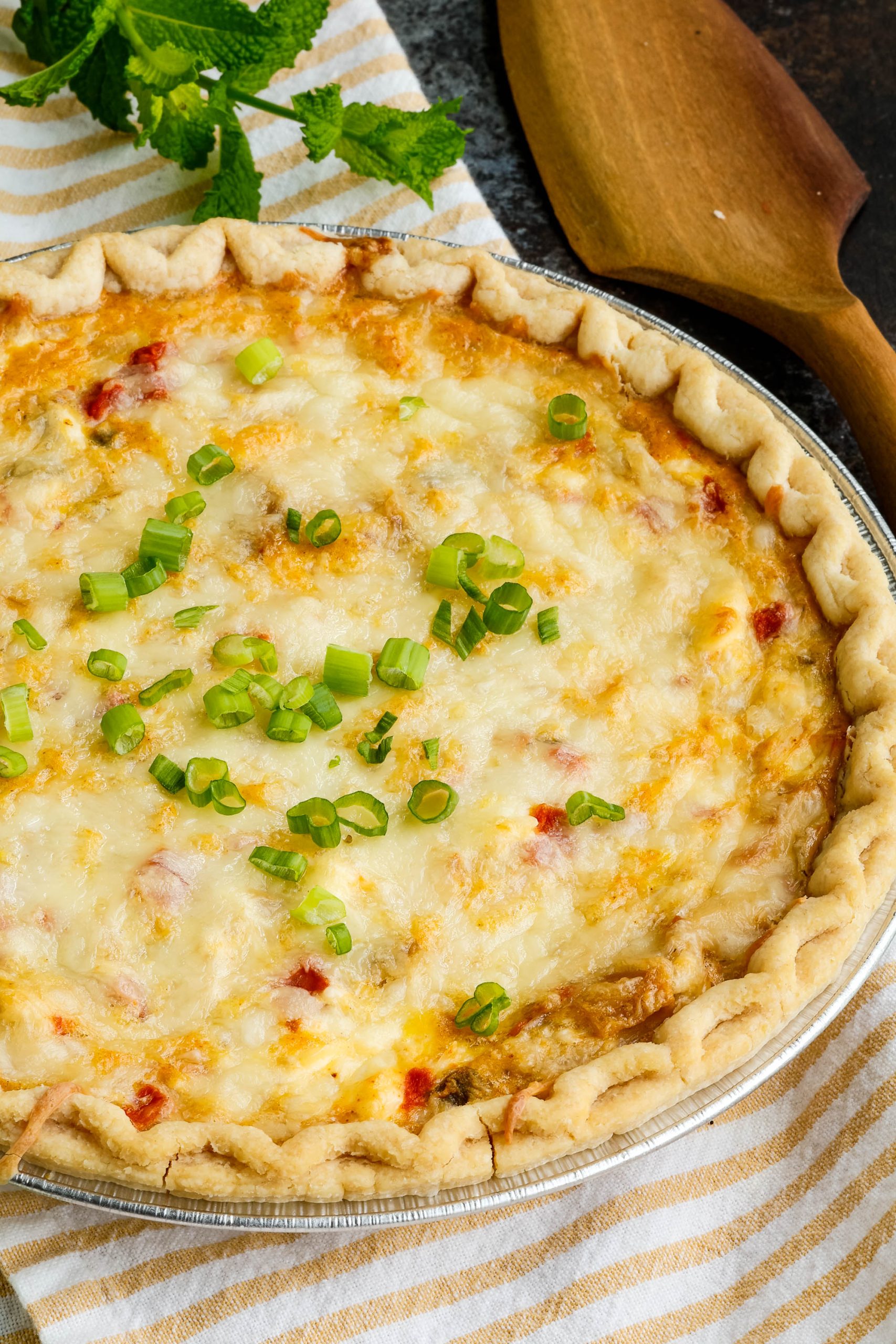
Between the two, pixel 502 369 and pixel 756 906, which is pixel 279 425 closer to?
pixel 502 369

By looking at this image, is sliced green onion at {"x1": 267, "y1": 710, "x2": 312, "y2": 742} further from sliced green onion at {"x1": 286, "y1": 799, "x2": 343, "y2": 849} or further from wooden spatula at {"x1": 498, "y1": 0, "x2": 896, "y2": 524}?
wooden spatula at {"x1": 498, "y1": 0, "x2": 896, "y2": 524}

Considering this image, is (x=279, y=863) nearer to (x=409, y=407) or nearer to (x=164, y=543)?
(x=164, y=543)

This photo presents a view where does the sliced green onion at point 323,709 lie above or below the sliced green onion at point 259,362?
below

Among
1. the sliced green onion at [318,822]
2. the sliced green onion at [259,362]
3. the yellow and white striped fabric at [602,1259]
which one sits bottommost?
the yellow and white striped fabric at [602,1259]

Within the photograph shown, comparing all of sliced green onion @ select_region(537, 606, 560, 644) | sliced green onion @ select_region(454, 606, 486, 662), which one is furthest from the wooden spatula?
sliced green onion @ select_region(454, 606, 486, 662)

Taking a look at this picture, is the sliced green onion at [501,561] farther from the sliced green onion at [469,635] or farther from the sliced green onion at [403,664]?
the sliced green onion at [403,664]

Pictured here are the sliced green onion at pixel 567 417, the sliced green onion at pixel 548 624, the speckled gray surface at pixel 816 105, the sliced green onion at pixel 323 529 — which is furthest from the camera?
the speckled gray surface at pixel 816 105

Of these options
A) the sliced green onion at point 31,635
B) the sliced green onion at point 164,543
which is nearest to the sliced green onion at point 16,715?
the sliced green onion at point 31,635
